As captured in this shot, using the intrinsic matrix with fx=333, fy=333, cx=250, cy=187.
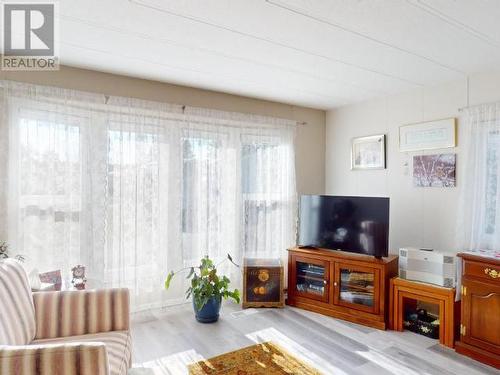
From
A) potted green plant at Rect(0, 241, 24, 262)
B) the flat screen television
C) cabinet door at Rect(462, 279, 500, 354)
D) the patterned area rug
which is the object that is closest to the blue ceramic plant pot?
the patterned area rug

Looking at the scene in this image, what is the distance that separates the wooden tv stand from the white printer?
6.6 inches

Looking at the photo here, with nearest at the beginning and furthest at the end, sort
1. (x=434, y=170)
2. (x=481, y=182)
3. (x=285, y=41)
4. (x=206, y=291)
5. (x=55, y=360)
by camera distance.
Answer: (x=55, y=360) < (x=285, y=41) < (x=481, y=182) < (x=206, y=291) < (x=434, y=170)

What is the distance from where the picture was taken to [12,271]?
1.85m

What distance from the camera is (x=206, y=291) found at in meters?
3.14

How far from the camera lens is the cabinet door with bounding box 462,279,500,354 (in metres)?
2.46

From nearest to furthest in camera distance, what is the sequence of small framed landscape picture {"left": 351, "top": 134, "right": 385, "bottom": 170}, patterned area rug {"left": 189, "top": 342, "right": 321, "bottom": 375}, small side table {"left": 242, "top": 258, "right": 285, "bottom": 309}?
patterned area rug {"left": 189, "top": 342, "right": 321, "bottom": 375}, small side table {"left": 242, "top": 258, "right": 285, "bottom": 309}, small framed landscape picture {"left": 351, "top": 134, "right": 385, "bottom": 170}

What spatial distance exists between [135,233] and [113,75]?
4.87 ft

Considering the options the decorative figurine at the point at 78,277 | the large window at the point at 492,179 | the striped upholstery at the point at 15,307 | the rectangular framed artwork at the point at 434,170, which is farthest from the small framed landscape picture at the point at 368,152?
the striped upholstery at the point at 15,307

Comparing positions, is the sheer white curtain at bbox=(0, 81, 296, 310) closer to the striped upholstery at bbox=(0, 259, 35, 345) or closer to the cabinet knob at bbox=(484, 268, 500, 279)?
the striped upholstery at bbox=(0, 259, 35, 345)

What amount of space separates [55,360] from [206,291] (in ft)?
6.11

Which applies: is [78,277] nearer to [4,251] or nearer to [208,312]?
[4,251]

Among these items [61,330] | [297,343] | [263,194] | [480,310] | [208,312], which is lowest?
[297,343]

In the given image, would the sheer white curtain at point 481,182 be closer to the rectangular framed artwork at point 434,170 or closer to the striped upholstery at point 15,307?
the rectangular framed artwork at point 434,170

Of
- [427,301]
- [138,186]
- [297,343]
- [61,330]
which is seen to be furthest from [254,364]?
[138,186]
